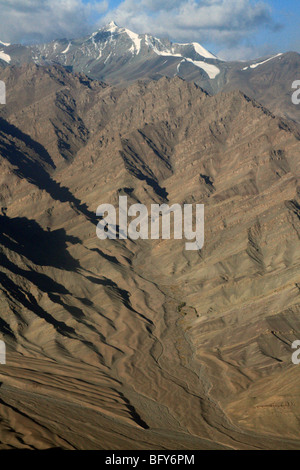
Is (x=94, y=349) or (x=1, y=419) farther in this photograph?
(x=94, y=349)

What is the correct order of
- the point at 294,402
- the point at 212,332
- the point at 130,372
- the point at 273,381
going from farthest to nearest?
the point at 212,332
the point at 130,372
the point at 273,381
the point at 294,402

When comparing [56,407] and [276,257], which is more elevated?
[276,257]

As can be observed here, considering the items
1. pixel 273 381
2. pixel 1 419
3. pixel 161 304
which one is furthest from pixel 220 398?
pixel 161 304

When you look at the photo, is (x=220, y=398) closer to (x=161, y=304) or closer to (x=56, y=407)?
(x=56, y=407)

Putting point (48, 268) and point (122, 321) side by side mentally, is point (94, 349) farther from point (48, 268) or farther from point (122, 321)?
point (48, 268)
